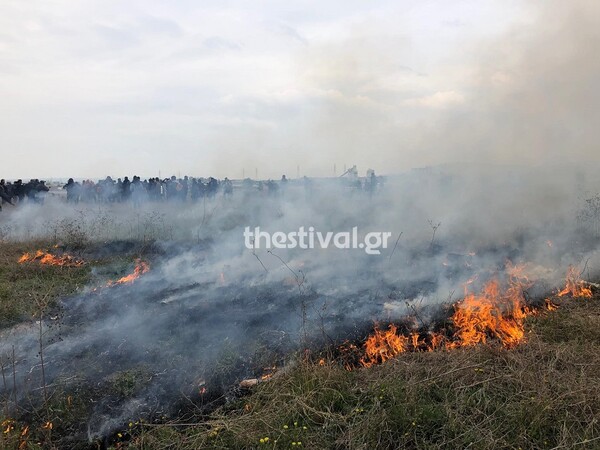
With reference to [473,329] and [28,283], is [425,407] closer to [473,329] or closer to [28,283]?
[473,329]

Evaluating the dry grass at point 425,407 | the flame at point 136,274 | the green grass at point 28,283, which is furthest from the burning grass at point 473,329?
the green grass at point 28,283

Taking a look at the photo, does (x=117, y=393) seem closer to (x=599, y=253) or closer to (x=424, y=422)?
(x=424, y=422)

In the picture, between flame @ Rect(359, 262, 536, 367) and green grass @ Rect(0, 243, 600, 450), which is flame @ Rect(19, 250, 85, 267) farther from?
flame @ Rect(359, 262, 536, 367)

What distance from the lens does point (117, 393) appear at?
4.95 m

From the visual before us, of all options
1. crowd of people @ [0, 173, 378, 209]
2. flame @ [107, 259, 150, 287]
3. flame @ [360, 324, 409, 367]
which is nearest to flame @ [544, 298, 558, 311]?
flame @ [360, 324, 409, 367]

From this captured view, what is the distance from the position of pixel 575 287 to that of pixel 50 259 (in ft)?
40.3

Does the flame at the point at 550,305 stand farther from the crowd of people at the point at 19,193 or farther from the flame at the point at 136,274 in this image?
the crowd of people at the point at 19,193

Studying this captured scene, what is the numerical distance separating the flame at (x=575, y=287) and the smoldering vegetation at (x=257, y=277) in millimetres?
237

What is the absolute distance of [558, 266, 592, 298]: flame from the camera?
760 centimetres

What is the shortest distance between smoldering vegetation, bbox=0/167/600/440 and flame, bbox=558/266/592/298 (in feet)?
0.78

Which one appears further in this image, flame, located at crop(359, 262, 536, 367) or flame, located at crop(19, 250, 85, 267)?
flame, located at crop(19, 250, 85, 267)

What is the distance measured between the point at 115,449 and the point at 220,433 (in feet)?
3.57

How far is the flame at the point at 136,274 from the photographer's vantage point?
8887 millimetres

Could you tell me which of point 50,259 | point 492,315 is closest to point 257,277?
point 492,315
